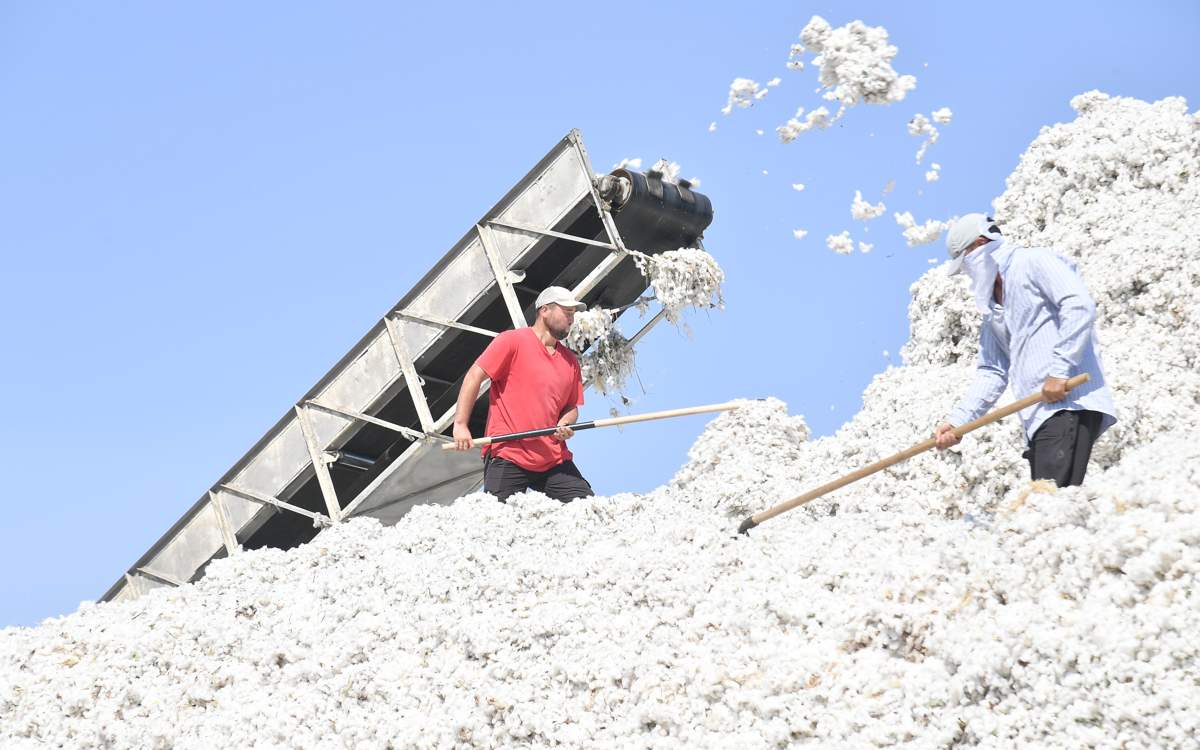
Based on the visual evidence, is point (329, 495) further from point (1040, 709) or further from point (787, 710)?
point (1040, 709)

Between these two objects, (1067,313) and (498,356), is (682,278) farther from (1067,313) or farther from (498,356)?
(1067,313)

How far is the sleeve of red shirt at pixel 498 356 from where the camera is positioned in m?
6.67

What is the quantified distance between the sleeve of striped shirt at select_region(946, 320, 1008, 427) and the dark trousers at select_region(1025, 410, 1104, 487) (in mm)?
453

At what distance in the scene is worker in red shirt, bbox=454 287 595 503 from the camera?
6.63 m

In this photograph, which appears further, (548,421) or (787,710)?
(548,421)

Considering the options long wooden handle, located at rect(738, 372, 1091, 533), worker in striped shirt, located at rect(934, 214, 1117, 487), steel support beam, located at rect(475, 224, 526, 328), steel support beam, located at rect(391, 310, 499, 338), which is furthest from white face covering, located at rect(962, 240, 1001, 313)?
steel support beam, located at rect(391, 310, 499, 338)

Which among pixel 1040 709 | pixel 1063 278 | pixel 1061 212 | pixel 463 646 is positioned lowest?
pixel 1040 709

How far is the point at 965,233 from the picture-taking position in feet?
15.8

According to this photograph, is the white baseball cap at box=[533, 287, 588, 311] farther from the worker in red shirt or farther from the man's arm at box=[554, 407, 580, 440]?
the man's arm at box=[554, 407, 580, 440]

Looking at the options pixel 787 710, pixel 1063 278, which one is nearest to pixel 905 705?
pixel 787 710

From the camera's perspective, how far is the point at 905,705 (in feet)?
11.1

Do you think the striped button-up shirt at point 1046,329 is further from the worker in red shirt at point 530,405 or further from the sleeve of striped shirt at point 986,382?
the worker in red shirt at point 530,405

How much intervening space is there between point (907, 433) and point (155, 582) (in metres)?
6.74

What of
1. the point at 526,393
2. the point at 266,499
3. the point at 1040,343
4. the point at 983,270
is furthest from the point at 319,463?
the point at 1040,343
